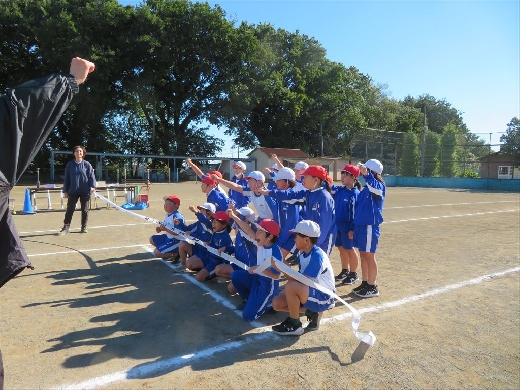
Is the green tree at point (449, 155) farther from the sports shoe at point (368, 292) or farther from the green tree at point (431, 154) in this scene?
the sports shoe at point (368, 292)

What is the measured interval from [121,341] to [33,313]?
4.60ft

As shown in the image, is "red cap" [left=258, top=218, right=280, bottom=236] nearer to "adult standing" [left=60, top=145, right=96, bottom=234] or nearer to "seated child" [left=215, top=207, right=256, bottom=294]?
"seated child" [left=215, top=207, right=256, bottom=294]

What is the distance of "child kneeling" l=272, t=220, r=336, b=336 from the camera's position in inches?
159

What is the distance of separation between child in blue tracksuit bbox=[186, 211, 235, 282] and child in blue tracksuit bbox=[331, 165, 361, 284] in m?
1.74

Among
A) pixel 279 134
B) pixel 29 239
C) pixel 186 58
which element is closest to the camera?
pixel 29 239

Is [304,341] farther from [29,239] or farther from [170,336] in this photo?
[29,239]

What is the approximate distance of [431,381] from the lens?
329 centimetres

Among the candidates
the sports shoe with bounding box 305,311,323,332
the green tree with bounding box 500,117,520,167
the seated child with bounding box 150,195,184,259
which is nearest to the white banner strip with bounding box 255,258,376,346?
the sports shoe with bounding box 305,311,323,332

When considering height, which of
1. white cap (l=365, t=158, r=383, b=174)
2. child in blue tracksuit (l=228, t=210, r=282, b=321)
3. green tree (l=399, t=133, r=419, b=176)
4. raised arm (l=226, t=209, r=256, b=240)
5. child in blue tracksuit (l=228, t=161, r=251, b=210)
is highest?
green tree (l=399, t=133, r=419, b=176)

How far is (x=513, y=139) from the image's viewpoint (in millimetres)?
32688

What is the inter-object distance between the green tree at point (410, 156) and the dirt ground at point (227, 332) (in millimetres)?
33244

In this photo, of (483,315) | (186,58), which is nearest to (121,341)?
(483,315)

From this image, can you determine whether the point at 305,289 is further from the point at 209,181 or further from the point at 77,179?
the point at 77,179

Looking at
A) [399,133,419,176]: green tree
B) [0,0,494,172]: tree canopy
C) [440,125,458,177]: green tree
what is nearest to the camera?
[0,0,494,172]: tree canopy
